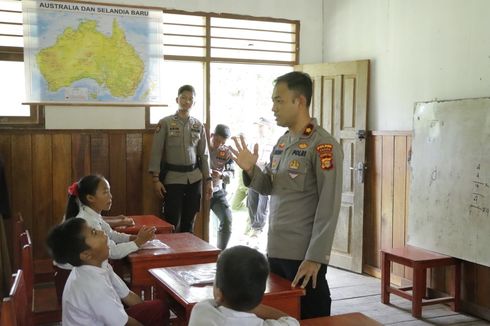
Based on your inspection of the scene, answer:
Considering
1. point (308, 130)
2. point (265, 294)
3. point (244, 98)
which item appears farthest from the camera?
point (244, 98)

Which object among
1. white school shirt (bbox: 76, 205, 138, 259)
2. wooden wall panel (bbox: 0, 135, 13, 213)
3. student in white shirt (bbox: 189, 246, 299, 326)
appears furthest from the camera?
wooden wall panel (bbox: 0, 135, 13, 213)

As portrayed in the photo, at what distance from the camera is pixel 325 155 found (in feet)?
7.16

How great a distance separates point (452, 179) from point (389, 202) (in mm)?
899

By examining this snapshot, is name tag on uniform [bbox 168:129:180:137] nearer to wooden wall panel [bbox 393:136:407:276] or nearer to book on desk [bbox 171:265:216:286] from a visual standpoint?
wooden wall panel [bbox 393:136:407:276]

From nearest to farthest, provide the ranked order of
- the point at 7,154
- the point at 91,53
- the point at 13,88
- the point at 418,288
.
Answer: the point at 418,288 → the point at 7,154 → the point at 13,88 → the point at 91,53

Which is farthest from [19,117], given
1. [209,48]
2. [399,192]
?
[399,192]

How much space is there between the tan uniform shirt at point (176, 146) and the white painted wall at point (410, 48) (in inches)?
66.9

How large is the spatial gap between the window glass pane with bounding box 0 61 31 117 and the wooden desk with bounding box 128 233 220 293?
2457 mm

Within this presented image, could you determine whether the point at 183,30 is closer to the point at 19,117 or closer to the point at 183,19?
the point at 183,19

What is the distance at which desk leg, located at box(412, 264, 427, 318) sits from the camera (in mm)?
3975

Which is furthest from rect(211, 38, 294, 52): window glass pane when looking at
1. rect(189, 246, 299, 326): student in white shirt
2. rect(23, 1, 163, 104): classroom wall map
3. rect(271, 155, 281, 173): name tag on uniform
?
rect(189, 246, 299, 326): student in white shirt

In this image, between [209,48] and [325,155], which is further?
[209,48]

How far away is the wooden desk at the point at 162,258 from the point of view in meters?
2.67

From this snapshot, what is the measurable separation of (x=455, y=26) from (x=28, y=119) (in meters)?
3.58
